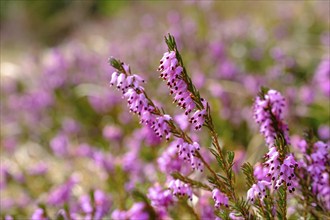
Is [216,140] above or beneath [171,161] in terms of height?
beneath

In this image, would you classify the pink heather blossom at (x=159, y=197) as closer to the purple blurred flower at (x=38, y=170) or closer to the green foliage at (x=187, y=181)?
the green foliage at (x=187, y=181)

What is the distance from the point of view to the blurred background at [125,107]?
404cm

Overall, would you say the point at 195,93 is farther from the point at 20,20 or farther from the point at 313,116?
the point at 20,20

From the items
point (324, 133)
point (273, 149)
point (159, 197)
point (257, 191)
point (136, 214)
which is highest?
point (324, 133)

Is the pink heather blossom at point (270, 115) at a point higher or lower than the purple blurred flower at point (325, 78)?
lower

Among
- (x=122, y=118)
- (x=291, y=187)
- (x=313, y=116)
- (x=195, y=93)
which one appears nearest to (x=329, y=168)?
(x=291, y=187)

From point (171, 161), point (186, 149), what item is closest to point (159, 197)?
point (171, 161)

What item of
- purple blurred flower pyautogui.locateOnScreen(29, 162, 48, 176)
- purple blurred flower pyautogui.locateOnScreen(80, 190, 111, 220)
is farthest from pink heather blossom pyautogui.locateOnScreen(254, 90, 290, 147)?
purple blurred flower pyautogui.locateOnScreen(29, 162, 48, 176)

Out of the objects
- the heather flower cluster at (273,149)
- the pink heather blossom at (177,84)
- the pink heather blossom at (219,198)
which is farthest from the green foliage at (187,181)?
the pink heather blossom at (177,84)

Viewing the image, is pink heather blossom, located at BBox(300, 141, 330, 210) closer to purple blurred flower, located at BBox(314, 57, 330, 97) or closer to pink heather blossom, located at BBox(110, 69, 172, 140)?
pink heather blossom, located at BBox(110, 69, 172, 140)

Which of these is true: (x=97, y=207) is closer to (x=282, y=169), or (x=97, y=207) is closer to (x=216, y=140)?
(x=216, y=140)

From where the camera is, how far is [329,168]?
244 cm

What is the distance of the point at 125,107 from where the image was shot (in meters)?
5.74

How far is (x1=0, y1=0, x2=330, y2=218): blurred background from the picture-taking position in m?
4.04
